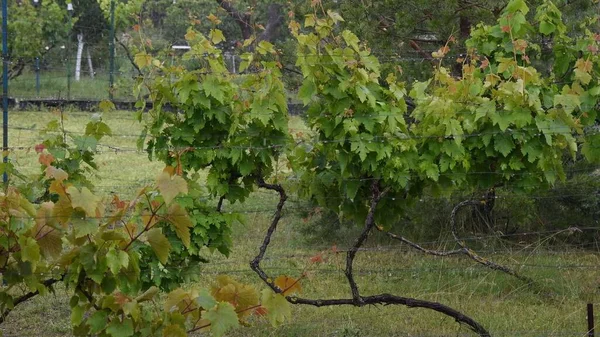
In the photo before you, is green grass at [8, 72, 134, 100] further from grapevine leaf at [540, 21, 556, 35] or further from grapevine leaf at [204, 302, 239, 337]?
grapevine leaf at [204, 302, 239, 337]

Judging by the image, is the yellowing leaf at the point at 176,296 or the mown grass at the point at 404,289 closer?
the yellowing leaf at the point at 176,296

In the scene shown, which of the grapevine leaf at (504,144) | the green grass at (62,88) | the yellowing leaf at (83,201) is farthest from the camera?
the green grass at (62,88)

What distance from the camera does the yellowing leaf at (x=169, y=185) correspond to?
305 centimetres

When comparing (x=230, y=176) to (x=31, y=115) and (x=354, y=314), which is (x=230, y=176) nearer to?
(x=354, y=314)

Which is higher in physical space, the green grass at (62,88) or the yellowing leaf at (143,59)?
the yellowing leaf at (143,59)

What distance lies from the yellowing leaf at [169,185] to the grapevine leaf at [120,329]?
0.47 meters

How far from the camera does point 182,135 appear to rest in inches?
196

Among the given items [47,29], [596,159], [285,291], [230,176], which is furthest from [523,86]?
[47,29]

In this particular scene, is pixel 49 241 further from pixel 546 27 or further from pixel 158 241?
pixel 546 27

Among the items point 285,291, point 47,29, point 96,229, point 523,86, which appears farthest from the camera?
point 47,29

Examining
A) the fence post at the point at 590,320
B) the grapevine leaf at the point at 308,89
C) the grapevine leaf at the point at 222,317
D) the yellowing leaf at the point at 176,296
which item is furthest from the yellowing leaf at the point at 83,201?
the fence post at the point at 590,320

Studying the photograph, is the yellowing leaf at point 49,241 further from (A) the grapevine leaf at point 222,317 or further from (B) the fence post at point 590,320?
(B) the fence post at point 590,320

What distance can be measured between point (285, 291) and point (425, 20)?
5.14 meters

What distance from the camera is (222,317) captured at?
3045 mm
